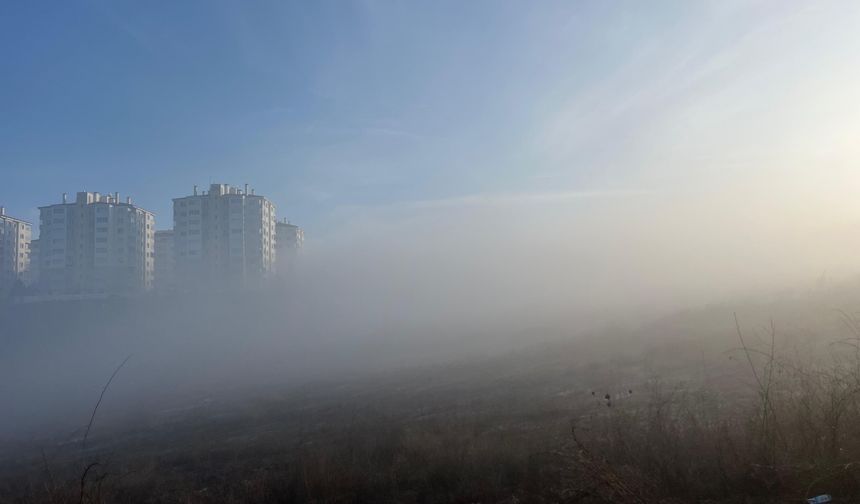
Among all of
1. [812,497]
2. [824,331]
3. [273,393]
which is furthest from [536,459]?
[273,393]

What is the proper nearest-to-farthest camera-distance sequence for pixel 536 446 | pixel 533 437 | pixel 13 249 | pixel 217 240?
pixel 536 446 < pixel 533 437 < pixel 217 240 < pixel 13 249

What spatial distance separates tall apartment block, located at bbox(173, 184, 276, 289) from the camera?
3925 inches

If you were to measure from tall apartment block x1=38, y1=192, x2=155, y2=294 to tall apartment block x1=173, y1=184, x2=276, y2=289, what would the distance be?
7789mm

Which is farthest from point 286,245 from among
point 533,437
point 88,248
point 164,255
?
point 533,437

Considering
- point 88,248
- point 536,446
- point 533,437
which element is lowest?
point 533,437

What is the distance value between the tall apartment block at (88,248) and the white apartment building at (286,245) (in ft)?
102

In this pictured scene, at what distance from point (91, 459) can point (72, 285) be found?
298 feet

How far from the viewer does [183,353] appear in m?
72.6

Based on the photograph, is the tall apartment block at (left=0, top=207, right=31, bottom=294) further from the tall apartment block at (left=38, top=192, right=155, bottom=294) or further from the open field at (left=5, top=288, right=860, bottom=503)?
the open field at (left=5, top=288, right=860, bottom=503)

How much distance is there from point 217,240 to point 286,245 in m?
31.2

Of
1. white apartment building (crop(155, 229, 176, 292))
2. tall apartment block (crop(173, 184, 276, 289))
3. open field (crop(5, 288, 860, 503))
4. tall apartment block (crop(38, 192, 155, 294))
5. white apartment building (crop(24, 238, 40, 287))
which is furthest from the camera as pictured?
white apartment building (crop(155, 229, 176, 292))

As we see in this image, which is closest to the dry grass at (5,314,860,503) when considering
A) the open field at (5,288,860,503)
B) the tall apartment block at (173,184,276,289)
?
the open field at (5,288,860,503)

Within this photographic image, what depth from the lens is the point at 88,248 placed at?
320 feet

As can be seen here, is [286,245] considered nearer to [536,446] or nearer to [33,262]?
[33,262]
